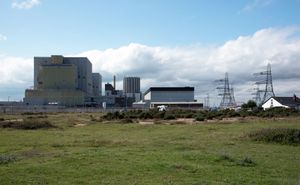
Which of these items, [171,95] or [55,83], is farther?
[171,95]

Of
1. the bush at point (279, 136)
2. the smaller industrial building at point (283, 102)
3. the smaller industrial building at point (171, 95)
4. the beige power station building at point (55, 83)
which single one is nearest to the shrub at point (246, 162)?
the bush at point (279, 136)

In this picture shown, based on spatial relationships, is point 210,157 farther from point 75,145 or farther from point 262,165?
point 75,145

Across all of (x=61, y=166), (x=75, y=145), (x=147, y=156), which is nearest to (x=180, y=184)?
(x=61, y=166)

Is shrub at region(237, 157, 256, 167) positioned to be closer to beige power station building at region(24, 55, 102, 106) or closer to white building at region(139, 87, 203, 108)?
beige power station building at region(24, 55, 102, 106)

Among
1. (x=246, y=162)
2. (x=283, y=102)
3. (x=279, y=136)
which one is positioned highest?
(x=283, y=102)

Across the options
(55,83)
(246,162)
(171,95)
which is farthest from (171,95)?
(246,162)

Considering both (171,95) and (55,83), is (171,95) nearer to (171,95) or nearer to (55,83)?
(171,95)

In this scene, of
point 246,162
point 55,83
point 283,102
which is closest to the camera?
point 246,162

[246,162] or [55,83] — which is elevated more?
[55,83]

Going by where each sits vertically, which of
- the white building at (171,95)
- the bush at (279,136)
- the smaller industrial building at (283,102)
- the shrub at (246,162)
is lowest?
the shrub at (246,162)

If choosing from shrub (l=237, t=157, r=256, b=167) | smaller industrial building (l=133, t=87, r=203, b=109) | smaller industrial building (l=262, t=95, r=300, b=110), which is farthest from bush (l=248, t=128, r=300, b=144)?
smaller industrial building (l=133, t=87, r=203, b=109)

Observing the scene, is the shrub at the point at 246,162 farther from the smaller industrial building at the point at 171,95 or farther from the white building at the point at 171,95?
the white building at the point at 171,95

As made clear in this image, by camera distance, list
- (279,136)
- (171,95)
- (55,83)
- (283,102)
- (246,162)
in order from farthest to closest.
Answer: (171,95) < (55,83) < (283,102) < (279,136) < (246,162)

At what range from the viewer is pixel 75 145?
26.9 meters
